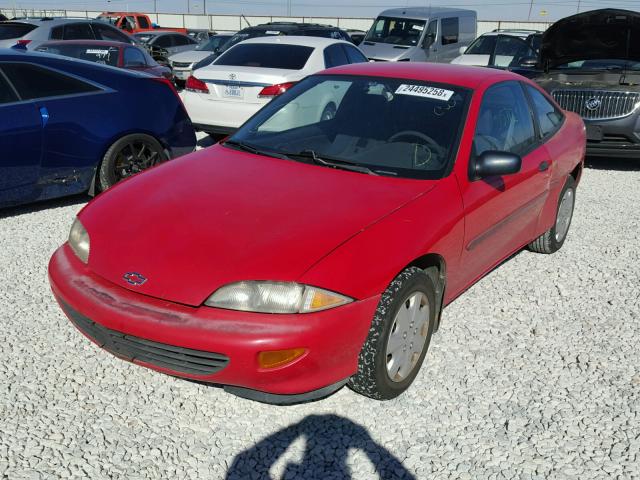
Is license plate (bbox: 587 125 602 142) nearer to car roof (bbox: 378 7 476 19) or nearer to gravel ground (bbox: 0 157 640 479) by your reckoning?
gravel ground (bbox: 0 157 640 479)

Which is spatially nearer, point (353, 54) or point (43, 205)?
point (43, 205)

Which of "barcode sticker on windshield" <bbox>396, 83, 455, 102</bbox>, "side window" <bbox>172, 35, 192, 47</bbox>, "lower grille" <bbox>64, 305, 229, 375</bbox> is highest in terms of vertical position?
"barcode sticker on windshield" <bbox>396, 83, 455, 102</bbox>

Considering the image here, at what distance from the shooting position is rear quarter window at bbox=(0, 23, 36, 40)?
13.1 m

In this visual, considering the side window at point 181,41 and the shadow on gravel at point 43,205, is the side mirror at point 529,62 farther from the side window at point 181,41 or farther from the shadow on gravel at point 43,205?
the side window at point 181,41

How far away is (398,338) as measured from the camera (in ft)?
10.2

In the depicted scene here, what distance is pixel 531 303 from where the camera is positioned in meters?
4.44

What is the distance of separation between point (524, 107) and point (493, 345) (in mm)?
1707

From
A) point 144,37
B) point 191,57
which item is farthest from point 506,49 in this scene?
point 144,37

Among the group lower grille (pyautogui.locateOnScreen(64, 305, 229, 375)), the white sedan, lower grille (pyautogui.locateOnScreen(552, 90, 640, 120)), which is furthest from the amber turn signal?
lower grille (pyautogui.locateOnScreen(552, 90, 640, 120))

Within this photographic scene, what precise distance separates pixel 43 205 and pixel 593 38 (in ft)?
21.4

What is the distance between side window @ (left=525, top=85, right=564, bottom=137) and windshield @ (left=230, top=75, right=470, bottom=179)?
1.03m

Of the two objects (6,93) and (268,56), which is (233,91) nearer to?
(268,56)

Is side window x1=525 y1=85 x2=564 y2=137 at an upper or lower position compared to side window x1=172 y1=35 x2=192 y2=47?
upper

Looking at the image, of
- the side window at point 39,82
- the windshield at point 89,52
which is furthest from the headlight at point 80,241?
the windshield at point 89,52
